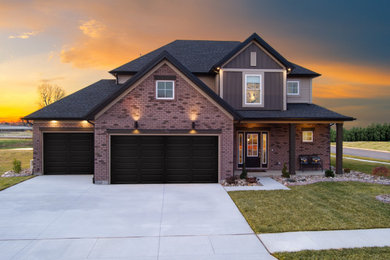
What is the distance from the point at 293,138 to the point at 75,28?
54.0 feet

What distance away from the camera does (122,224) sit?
6.47 metres

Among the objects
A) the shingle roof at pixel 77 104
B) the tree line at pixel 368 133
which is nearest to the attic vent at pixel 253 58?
the shingle roof at pixel 77 104

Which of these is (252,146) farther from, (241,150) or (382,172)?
(382,172)

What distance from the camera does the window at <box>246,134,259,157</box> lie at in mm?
13984

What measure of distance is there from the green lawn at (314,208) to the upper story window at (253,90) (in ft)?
17.7

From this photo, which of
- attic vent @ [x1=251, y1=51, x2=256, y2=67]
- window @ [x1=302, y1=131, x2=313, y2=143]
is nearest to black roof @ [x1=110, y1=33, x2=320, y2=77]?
attic vent @ [x1=251, y1=51, x2=256, y2=67]

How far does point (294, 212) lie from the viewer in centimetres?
739

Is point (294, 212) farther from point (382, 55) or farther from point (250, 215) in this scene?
point (382, 55)

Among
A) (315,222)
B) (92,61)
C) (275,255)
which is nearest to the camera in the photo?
(275,255)

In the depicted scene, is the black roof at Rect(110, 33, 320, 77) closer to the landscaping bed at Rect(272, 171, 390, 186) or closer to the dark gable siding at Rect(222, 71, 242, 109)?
the dark gable siding at Rect(222, 71, 242, 109)

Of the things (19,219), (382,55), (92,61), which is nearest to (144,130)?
(19,219)

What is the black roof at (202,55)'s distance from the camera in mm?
13016

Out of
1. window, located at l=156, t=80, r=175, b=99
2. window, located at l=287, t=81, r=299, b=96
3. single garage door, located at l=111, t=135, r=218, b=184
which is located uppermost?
window, located at l=287, t=81, r=299, b=96

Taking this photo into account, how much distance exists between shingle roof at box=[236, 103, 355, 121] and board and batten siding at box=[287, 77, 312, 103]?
1.19 meters
